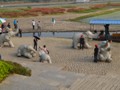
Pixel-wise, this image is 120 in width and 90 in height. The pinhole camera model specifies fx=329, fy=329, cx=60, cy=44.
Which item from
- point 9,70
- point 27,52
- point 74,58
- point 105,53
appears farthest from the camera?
point 27,52

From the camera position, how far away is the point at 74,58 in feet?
83.0

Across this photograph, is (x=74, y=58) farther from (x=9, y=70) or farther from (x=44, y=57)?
(x=9, y=70)

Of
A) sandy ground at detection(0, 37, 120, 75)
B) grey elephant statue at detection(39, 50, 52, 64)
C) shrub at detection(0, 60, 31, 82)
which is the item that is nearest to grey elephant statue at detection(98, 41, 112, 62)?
sandy ground at detection(0, 37, 120, 75)

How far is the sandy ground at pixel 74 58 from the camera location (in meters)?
21.2

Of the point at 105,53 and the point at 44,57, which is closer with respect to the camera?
the point at 44,57

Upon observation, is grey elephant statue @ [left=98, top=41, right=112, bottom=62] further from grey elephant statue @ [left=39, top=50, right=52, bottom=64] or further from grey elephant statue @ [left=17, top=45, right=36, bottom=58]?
grey elephant statue @ [left=17, top=45, right=36, bottom=58]

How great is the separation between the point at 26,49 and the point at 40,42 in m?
7.40

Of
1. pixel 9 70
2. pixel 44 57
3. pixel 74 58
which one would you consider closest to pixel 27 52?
pixel 44 57

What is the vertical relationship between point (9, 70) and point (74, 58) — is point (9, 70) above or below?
above

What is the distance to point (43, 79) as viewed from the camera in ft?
57.2

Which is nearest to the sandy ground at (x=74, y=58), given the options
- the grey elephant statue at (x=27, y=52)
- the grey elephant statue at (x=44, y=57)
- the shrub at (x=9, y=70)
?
the grey elephant statue at (x=27, y=52)

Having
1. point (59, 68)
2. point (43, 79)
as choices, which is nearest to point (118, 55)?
point (59, 68)

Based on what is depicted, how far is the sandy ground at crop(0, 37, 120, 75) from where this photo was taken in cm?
2124

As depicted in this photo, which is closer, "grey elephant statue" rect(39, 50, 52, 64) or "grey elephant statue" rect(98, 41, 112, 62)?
"grey elephant statue" rect(39, 50, 52, 64)
